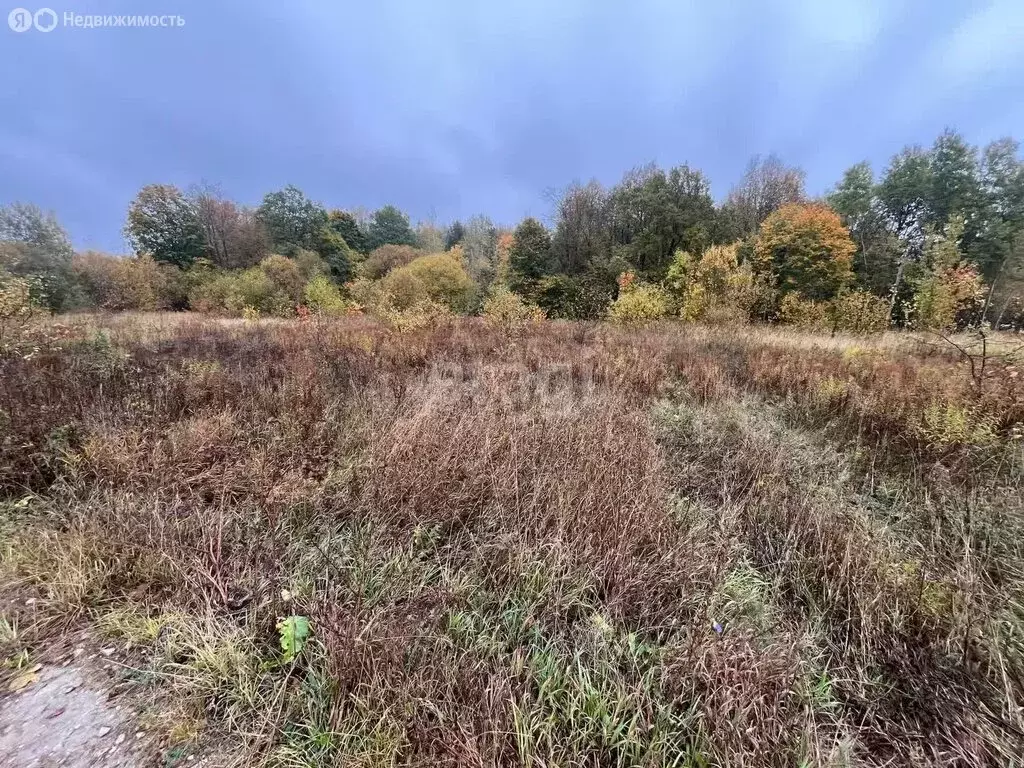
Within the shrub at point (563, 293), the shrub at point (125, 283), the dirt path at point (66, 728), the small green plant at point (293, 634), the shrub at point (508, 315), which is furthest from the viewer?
the shrub at point (563, 293)

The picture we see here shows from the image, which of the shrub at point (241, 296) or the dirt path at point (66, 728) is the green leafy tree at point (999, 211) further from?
the shrub at point (241, 296)

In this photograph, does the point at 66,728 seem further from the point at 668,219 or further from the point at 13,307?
the point at 668,219

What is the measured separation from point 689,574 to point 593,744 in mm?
927

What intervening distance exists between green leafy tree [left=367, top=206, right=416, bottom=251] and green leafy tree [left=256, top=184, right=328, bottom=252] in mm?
4925

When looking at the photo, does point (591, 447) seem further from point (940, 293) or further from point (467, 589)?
point (940, 293)

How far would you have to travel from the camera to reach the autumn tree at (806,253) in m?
17.3

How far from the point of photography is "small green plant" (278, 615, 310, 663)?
1.46 metres

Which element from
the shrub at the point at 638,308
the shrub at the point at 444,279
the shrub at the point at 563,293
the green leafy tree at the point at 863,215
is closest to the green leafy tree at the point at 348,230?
the shrub at the point at 444,279

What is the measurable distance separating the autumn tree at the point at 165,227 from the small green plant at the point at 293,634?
30752 millimetres

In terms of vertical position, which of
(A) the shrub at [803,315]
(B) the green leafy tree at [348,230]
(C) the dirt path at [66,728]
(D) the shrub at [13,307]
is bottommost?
(C) the dirt path at [66,728]

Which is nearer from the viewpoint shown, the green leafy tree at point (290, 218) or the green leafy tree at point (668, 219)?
the green leafy tree at point (668, 219)

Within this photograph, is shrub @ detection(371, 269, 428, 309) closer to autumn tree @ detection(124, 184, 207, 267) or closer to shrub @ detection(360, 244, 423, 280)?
shrub @ detection(360, 244, 423, 280)

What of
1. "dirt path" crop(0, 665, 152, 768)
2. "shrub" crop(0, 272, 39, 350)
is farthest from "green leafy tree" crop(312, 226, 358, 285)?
"dirt path" crop(0, 665, 152, 768)

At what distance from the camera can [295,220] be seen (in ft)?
93.2
